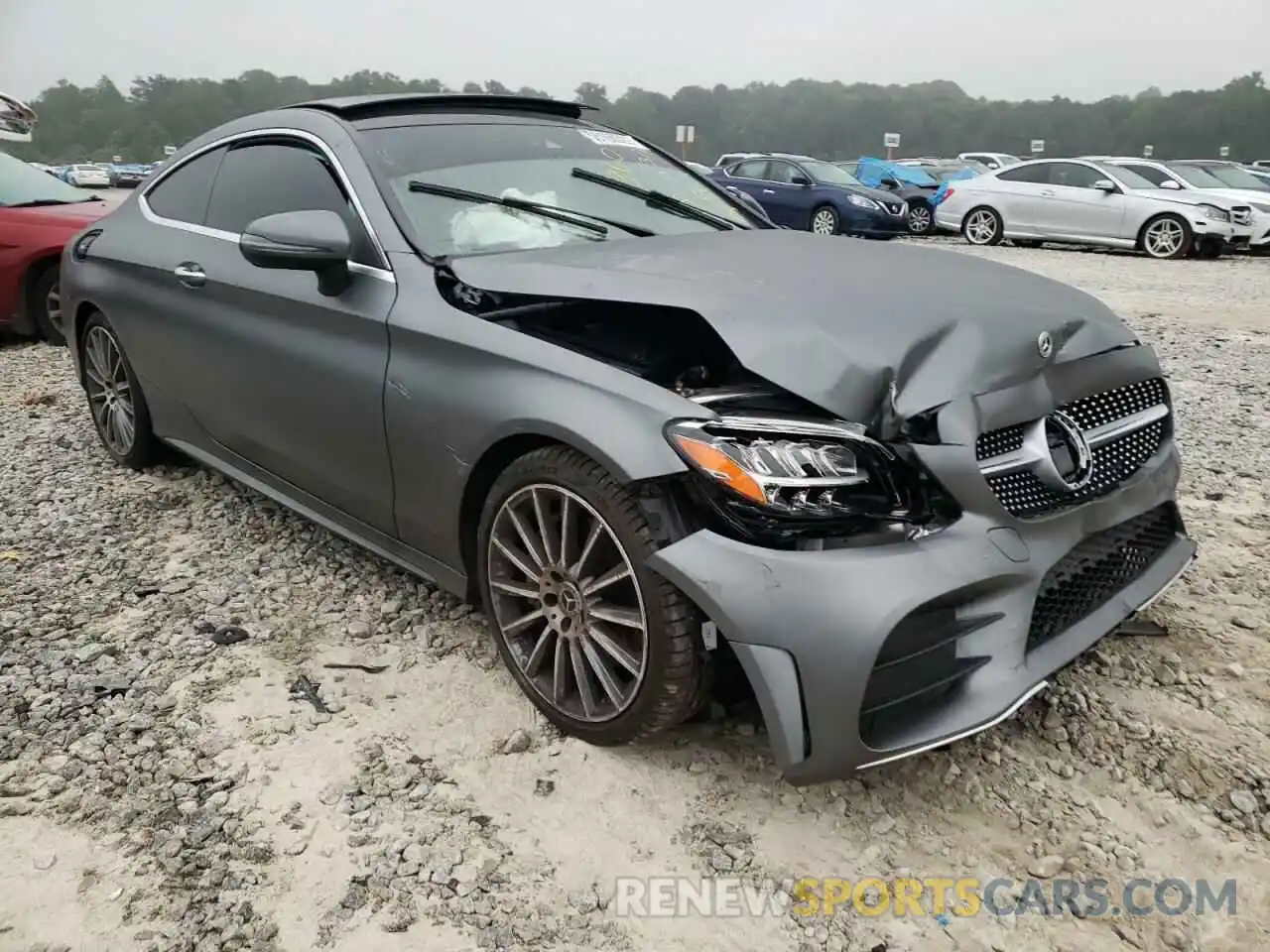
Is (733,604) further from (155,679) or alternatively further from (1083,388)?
(155,679)

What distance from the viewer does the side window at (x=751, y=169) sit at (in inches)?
642

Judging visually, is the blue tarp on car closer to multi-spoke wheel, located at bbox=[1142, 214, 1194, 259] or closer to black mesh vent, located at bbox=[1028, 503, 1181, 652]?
multi-spoke wheel, located at bbox=[1142, 214, 1194, 259]

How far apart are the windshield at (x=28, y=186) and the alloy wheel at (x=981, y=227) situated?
11.9m

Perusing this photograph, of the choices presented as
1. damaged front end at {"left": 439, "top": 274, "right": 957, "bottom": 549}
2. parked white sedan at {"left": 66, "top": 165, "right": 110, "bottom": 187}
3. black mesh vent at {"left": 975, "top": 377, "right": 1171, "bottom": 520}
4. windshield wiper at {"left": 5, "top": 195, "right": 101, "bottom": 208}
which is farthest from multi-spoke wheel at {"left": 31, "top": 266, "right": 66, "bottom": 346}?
parked white sedan at {"left": 66, "top": 165, "right": 110, "bottom": 187}

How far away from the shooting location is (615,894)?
1.99m

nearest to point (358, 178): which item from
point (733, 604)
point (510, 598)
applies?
point (510, 598)

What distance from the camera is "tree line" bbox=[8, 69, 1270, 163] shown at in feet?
172

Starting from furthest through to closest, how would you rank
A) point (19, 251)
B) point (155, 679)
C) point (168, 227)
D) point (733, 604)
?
point (19, 251), point (168, 227), point (155, 679), point (733, 604)

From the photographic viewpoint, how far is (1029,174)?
14531 mm

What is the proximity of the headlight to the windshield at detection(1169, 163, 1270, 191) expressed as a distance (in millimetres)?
14902

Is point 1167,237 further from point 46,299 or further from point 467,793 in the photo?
point 467,793

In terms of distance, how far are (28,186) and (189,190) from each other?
4.77m

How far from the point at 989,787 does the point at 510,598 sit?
1.25 meters

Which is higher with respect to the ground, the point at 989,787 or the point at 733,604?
the point at 733,604
